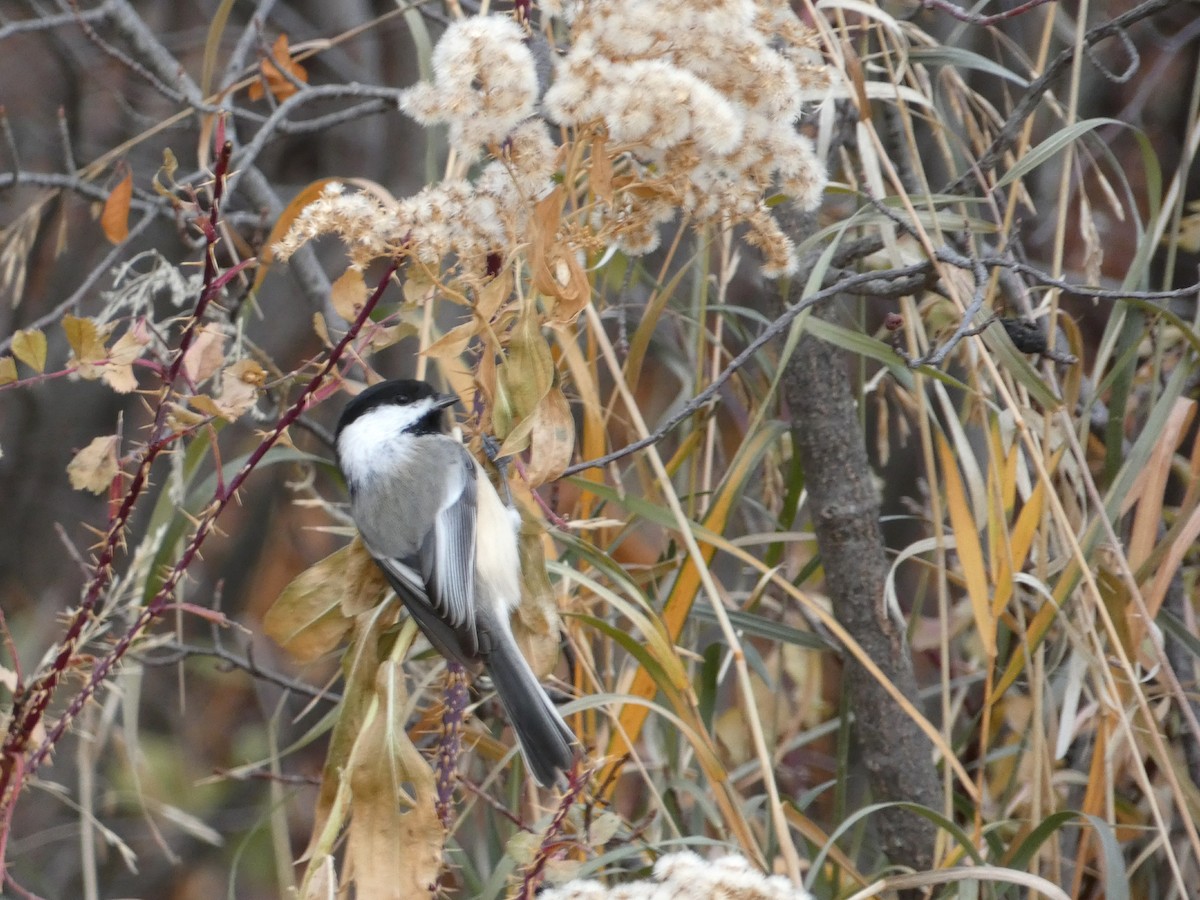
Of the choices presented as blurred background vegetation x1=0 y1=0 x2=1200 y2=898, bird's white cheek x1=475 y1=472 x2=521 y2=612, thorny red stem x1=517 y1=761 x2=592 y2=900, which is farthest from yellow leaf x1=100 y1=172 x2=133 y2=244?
thorny red stem x1=517 y1=761 x2=592 y2=900

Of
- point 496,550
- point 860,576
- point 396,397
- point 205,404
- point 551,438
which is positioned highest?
point 205,404

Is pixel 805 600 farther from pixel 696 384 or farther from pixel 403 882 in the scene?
pixel 403 882

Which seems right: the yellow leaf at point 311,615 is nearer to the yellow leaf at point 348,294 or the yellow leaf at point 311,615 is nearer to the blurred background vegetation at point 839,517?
the blurred background vegetation at point 839,517

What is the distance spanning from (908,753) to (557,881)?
74cm

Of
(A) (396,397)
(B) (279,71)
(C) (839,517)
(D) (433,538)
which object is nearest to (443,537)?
(D) (433,538)

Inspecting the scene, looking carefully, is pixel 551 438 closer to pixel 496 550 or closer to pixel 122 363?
pixel 122 363

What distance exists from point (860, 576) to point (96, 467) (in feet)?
3.30

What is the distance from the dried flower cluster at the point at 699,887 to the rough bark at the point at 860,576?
77 centimetres

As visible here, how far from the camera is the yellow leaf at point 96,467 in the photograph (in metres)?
0.84

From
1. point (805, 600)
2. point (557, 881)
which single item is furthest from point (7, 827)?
point (805, 600)

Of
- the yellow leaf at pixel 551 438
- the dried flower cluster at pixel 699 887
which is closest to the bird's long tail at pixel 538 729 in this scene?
the yellow leaf at pixel 551 438

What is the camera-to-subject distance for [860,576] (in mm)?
1575

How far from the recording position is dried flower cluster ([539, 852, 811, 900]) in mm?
775

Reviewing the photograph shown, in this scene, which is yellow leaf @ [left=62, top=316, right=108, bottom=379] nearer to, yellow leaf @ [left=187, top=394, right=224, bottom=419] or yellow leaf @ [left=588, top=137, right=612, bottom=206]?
yellow leaf @ [left=187, top=394, right=224, bottom=419]
